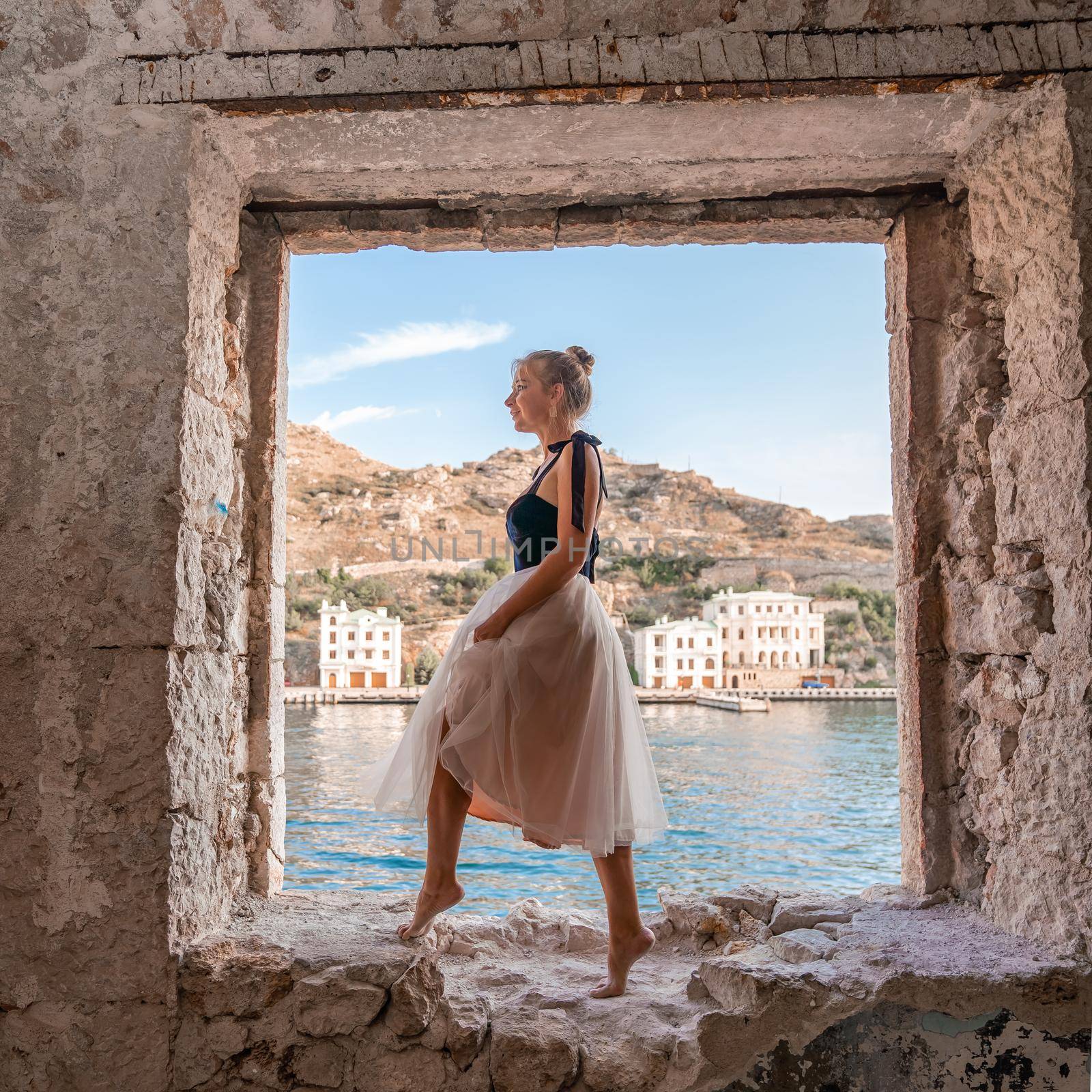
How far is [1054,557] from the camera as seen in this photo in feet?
6.64

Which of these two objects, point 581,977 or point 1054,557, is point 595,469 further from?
point 581,977

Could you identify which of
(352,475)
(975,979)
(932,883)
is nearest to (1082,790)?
(975,979)

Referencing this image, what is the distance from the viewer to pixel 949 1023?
1.98 m

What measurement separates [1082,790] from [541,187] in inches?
80.1

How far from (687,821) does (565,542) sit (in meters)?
9.05

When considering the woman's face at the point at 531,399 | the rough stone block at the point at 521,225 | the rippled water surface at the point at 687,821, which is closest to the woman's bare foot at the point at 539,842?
the rippled water surface at the point at 687,821

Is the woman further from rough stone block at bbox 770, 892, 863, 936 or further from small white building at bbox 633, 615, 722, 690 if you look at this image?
small white building at bbox 633, 615, 722, 690

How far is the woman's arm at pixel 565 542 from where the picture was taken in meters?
2.12

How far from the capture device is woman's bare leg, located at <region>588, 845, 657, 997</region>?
2119 millimetres

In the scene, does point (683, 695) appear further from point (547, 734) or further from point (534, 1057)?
point (534, 1057)

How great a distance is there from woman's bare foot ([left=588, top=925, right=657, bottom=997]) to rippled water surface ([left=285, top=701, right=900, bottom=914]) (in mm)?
690

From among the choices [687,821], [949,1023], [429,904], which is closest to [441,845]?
[429,904]

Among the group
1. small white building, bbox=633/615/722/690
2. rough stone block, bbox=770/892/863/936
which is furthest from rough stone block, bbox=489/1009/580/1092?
small white building, bbox=633/615/722/690

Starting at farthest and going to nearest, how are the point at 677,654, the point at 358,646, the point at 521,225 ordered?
1. the point at 677,654
2. the point at 358,646
3. the point at 521,225
